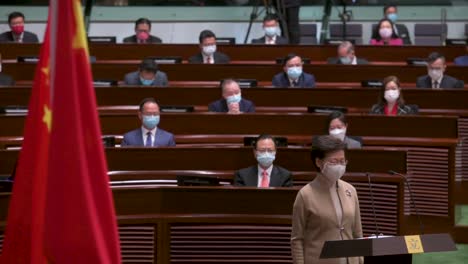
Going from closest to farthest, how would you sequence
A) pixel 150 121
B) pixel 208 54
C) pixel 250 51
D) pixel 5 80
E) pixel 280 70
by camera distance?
pixel 150 121, pixel 5 80, pixel 280 70, pixel 208 54, pixel 250 51

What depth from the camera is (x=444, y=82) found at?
10305 mm

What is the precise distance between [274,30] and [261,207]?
6.09m

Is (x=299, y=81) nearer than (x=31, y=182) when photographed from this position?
No

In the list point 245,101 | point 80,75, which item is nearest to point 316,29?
point 245,101

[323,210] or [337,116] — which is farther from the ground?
[337,116]

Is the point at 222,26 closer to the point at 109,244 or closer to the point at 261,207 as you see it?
the point at 261,207

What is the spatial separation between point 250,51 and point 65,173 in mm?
9351

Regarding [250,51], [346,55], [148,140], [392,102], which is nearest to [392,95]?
[392,102]

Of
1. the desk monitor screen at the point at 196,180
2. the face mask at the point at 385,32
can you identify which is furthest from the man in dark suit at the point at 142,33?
the desk monitor screen at the point at 196,180

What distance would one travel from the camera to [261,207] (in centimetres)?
676

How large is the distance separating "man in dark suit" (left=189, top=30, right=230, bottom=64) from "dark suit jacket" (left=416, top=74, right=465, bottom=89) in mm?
2325

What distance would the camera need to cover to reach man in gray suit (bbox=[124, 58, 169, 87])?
406 inches

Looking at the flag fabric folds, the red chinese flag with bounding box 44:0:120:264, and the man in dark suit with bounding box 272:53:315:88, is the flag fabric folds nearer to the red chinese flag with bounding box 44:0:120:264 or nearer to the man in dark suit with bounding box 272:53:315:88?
the red chinese flag with bounding box 44:0:120:264

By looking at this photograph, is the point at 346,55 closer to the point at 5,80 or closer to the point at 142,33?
the point at 142,33
